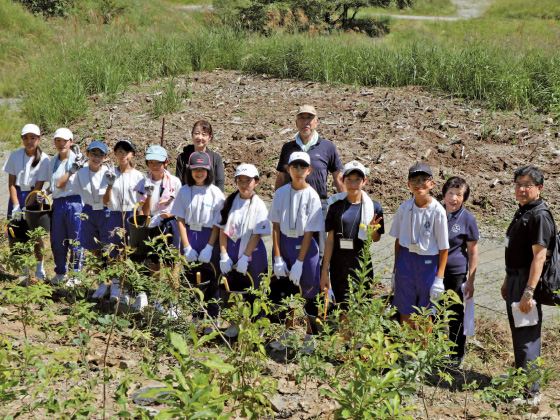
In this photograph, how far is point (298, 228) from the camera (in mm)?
4992

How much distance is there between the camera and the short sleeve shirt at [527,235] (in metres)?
4.24

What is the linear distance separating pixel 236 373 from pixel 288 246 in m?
2.23

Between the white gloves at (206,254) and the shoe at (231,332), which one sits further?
the white gloves at (206,254)

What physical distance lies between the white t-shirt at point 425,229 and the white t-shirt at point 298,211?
26.9 inches

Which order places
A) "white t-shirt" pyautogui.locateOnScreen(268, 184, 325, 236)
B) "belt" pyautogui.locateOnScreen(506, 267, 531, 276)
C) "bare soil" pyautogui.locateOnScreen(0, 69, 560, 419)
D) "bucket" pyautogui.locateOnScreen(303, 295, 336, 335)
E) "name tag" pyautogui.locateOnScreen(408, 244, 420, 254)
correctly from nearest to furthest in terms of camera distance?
"belt" pyautogui.locateOnScreen(506, 267, 531, 276) → "name tag" pyautogui.locateOnScreen(408, 244, 420, 254) → "bucket" pyautogui.locateOnScreen(303, 295, 336, 335) → "white t-shirt" pyautogui.locateOnScreen(268, 184, 325, 236) → "bare soil" pyautogui.locateOnScreen(0, 69, 560, 419)

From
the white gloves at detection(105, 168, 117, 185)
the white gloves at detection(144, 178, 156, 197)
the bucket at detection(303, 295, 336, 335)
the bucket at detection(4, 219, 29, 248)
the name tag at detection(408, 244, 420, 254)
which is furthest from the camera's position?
the bucket at detection(4, 219, 29, 248)

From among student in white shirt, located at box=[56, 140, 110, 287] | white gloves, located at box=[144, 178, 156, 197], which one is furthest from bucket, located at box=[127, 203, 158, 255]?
student in white shirt, located at box=[56, 140, 110, 287]

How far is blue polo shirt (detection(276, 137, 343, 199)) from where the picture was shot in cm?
554

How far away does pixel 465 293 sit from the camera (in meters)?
4.75

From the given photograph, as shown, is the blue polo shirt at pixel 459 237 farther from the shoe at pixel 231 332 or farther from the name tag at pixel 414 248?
the shoe at pixel 231 332

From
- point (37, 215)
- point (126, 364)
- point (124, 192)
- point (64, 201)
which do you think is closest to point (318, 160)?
point (124, 192)

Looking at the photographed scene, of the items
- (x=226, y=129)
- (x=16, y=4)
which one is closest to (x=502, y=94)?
(x=226, y=129)

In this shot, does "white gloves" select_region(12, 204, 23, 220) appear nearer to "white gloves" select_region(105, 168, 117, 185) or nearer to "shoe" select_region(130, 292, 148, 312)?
"white gloves" select_region(105, 168, 117, 185)

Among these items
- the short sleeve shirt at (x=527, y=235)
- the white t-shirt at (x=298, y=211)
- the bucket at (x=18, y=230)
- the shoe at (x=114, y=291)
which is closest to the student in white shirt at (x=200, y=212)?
the white t-shirt at (x=298, y=211)
